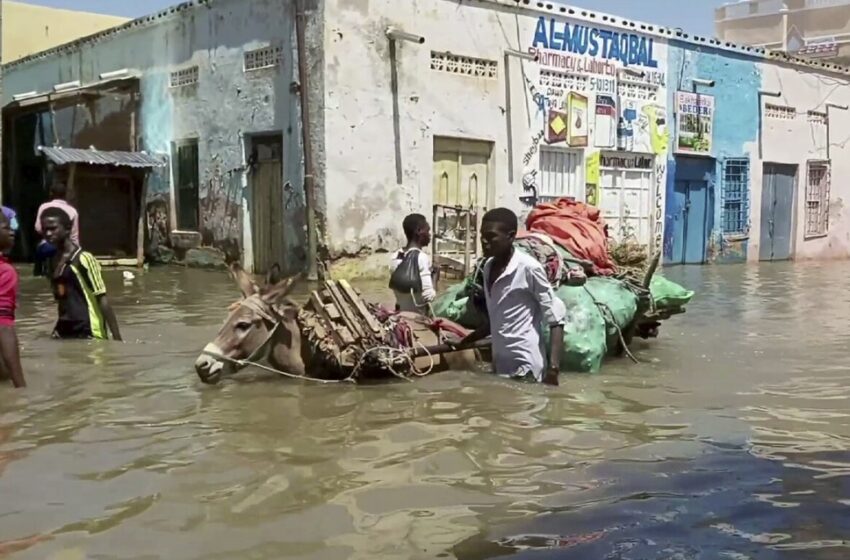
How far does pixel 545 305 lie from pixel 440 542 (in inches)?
104

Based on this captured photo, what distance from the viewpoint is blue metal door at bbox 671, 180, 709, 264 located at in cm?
2088

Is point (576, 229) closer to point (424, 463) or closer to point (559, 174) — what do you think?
point (424, 463)

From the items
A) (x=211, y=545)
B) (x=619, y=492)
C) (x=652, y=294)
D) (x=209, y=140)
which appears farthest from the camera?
(x=209, y=140)

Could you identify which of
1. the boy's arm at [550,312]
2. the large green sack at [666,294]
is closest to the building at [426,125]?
the large green sack at [666,294]

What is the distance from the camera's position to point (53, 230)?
7.10 meters

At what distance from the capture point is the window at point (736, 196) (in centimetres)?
2175

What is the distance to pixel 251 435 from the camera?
5301 millimetres

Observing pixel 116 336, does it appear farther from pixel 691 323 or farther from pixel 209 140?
pixel 209 140

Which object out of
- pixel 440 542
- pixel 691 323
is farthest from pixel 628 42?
pixel 440 542

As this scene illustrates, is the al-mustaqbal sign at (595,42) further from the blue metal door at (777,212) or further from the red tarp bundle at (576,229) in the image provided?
the red tarp bundle at (576,229)

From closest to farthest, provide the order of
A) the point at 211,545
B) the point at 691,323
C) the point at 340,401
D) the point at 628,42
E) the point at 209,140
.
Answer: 1. the point at 211,545
2. the point at 340,401
3. the point at 691,323
4. the point at 209,140
5. the point at 628,42

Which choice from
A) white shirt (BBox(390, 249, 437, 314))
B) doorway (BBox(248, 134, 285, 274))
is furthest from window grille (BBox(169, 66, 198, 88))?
white shirt (BBox(390, 249, 437, 314))

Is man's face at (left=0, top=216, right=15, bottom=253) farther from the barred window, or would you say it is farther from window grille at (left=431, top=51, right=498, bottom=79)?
window grille at (left=431, top=51, right=498, bottom=79)

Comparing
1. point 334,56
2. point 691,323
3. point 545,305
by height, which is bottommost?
point 691,323
